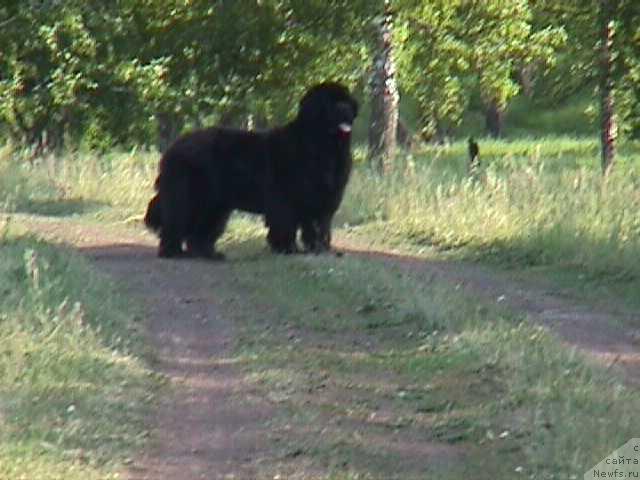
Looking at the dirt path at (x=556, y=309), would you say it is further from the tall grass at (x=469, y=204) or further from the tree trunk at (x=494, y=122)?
the tree trunk at (x=494, y=122)

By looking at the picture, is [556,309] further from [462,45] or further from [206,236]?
[462,45]

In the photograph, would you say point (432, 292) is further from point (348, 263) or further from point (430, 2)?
point (430, 2)

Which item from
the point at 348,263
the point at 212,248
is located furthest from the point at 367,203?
the point at 348,263

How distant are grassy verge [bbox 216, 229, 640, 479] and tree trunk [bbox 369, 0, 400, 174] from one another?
10.6 m

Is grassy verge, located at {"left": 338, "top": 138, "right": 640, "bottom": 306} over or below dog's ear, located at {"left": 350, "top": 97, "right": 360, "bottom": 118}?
below

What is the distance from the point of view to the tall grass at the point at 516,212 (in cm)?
1644

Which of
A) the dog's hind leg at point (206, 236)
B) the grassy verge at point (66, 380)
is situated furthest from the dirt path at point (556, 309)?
the grassy verge at point (66, 380)

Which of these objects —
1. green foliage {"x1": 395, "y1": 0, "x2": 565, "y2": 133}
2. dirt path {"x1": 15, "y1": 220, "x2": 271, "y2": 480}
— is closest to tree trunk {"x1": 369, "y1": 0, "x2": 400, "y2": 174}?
green foliage {"x1": 395, "y1": 0, "x2": 565, "y2": 133}

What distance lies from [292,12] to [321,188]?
9506 mm

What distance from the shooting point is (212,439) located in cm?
847

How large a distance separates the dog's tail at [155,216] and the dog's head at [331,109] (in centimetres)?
192

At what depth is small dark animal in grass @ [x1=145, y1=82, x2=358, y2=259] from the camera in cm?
1652

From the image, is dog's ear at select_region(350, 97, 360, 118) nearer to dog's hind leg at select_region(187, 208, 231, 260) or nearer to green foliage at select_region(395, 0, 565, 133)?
dog's hind leg at select_region(187, 208, 231, 260)

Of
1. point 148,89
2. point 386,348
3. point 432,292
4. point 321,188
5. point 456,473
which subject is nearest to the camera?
point 456,473
